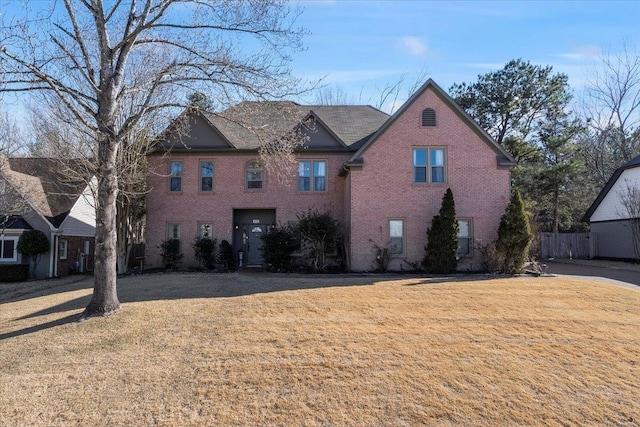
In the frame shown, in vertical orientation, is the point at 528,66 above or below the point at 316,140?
above

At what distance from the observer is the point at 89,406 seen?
5117mm

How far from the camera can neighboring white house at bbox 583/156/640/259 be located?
22.7m

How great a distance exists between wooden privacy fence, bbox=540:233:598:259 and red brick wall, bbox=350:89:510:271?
12.4 m

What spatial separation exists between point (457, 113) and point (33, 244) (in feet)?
61.4

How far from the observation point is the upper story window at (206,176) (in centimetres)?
1884

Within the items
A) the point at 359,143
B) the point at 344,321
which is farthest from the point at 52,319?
the point at 359,143

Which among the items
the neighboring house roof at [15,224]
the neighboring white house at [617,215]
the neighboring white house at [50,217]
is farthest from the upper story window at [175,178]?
the neighboring white house at [617,215]

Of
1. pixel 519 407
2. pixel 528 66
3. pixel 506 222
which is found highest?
pixel 528 66

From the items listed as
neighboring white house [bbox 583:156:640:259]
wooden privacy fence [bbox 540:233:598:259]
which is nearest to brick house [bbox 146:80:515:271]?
neighboring white house [bbox 583:156:640:259]

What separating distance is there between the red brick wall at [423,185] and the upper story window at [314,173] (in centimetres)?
Result: 251

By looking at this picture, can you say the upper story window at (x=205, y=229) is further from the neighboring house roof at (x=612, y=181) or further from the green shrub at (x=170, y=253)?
the neighboring house roof at (x=612, y=181)

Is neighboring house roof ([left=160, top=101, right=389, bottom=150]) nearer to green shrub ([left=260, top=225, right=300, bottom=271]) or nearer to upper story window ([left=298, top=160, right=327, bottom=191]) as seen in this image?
upper story window ([left=298, top=160, right=327, bottom=191])

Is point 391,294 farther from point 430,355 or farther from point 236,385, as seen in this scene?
point 236,385

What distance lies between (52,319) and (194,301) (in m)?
2.97
